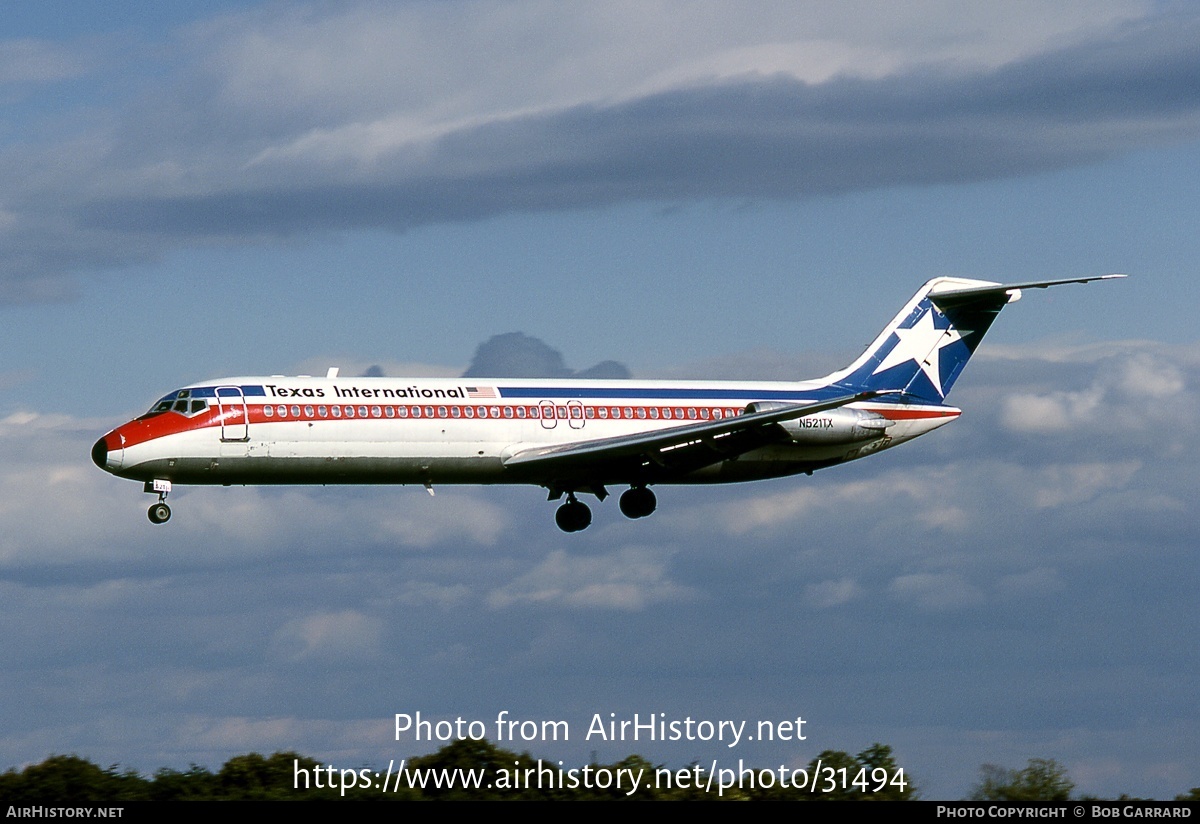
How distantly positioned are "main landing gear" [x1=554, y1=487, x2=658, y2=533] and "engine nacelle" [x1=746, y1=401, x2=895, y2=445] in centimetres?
425

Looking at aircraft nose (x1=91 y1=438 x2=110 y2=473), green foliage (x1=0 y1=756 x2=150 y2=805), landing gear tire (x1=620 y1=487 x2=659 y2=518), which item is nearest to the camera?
green foliage (x1=0 y1=756 x2=150 y2=805)

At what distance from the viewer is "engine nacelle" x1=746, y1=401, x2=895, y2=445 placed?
48.4m

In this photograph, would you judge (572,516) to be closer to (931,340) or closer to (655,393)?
(655,393)

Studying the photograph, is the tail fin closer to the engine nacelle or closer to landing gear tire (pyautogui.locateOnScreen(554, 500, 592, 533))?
the engine nacelle

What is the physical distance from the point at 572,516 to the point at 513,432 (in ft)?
17.6

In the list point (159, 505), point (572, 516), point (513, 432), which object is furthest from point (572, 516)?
point (159, 505)

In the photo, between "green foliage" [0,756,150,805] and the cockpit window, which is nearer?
"green foliage" [0,756,150,805]

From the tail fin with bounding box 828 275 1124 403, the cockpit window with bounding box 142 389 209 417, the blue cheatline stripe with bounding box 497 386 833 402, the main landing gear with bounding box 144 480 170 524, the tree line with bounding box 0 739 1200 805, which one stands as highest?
the tail fin with bounding box 828 275 1124 403

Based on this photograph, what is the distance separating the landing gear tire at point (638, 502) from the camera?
50156 mm

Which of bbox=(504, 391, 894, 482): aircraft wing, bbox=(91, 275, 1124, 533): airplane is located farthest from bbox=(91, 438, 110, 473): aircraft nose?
bbox=(504, 391, 894, 482): aircraft wing

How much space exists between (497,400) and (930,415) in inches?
560

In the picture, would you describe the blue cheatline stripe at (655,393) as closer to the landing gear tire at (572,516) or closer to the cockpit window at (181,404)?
the landing gear tire at (572,516)

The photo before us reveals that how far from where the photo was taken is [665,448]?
1870 inches

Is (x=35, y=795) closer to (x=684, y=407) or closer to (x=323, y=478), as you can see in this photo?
(x=323, y=478)
